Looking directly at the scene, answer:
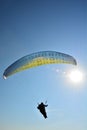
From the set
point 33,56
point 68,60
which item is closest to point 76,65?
point 68,60

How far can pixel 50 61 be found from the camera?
58.3m

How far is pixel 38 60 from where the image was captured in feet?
192

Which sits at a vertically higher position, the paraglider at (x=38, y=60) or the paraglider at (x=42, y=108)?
the paraglider at (x=38, y=60)

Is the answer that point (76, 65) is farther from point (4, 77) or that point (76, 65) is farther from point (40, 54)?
point (4, 77)

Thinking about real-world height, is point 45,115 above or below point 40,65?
below

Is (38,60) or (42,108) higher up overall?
(38,60)

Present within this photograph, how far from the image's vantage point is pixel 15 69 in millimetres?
58219

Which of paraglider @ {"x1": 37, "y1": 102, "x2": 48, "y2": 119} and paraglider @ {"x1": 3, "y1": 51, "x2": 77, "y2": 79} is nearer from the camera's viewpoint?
paraglider @ {"x1": 3, "y1": 51, "x2": 77, "y2": 79}

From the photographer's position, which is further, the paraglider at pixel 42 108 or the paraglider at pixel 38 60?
the paraglider at pixel 42 108

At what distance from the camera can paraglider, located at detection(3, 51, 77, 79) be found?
57.4 metres

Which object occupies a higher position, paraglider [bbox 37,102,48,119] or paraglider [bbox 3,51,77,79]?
paraglider [bbox 3,51,77,79]

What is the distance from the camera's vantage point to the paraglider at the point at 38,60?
57.4m

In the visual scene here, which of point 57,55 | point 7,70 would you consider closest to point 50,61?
point 57,55

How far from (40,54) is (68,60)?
3.11m
